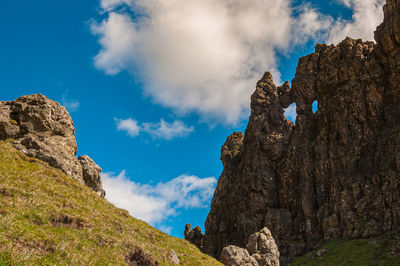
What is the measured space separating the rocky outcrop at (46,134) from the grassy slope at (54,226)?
9.57 ft

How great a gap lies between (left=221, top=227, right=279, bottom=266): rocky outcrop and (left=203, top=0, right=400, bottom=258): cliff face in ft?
202

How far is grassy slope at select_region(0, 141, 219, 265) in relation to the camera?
16266 mm

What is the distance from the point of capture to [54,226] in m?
21.0

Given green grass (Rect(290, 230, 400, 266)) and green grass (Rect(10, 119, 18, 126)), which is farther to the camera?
green grass (Rect(290, 230, 400, 266))

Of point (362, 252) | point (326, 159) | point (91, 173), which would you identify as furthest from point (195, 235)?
point (91, 173)

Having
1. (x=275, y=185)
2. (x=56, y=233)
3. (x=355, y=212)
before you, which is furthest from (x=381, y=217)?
(x=56, y=233)

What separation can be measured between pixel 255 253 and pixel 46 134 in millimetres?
43462

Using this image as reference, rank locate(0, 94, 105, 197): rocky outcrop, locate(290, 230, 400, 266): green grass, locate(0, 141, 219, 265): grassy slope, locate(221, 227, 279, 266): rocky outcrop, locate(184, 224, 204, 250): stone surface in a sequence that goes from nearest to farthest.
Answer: locate(0, 141, 219, 265): grassy slope, locate(0, 94, 105, 197): rocky outcrop, locate(221, 227, 279, 266): rocky outcrop, locate(290, 230, 400, 266): green grass, locate(184, 224, 204, 250): stone surface

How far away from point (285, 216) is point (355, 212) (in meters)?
30.9

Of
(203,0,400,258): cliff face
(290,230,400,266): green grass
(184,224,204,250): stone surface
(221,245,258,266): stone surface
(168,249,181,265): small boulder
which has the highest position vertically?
(203,0,400,258): cliff face

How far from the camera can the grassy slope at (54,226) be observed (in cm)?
1627

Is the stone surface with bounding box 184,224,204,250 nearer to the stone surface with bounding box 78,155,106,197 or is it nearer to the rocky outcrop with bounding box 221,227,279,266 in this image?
the rocky outcrop with bounding box 221,227,279,266

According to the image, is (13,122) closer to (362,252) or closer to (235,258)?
(235,258)

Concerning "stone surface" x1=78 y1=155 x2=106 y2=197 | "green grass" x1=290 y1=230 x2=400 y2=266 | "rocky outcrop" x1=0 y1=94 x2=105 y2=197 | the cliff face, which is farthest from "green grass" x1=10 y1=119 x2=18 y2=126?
the cliff face
